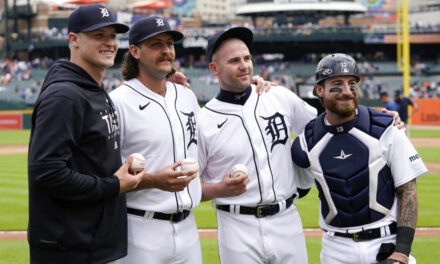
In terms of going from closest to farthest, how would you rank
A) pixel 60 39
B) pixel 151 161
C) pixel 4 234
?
pixel 151 161
pixel 4 234
pixel 60 39

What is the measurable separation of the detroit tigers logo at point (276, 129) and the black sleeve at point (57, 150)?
1.50m

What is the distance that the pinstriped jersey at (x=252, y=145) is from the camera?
4102 mm

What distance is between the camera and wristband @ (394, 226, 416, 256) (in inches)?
133

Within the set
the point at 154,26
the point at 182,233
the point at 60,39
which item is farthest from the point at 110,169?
the point at 60,39

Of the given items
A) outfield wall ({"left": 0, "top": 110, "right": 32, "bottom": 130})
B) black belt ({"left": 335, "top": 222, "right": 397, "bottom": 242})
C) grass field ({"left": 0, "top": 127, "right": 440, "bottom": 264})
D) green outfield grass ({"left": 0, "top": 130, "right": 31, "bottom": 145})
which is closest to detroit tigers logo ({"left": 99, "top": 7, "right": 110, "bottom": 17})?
black belt ({"left": 335, "top": 222, "right": 397, "bottom": 242})

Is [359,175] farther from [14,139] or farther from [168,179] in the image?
[14,139]

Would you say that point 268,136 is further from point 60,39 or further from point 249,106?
point 60,39

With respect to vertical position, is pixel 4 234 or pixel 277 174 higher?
pixel 277 174

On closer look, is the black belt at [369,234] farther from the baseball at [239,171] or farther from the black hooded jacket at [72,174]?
the black hooded jacket at [72,174]

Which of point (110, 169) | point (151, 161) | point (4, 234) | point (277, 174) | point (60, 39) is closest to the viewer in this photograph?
point (110, 169)

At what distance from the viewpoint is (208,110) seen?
433cm

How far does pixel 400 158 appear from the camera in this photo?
3.53 metres

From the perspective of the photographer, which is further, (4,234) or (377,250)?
(4,234)

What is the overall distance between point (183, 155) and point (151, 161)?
23 cm
